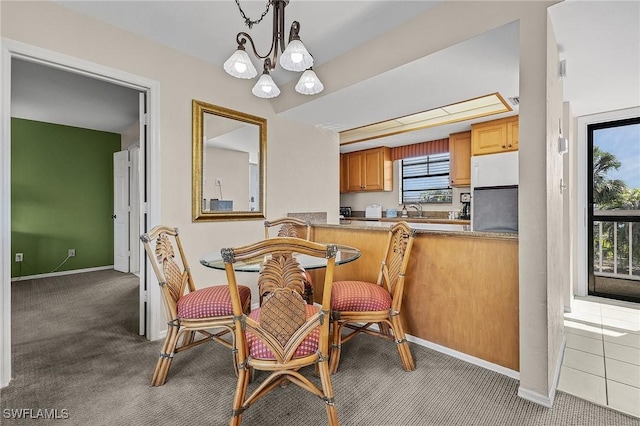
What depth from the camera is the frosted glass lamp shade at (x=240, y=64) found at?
1.72 metres

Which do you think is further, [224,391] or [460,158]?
[460,158]

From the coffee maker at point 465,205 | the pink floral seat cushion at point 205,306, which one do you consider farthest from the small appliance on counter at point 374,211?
the pink floral seat cushion at point 205,306

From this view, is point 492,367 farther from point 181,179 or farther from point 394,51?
point 181,179

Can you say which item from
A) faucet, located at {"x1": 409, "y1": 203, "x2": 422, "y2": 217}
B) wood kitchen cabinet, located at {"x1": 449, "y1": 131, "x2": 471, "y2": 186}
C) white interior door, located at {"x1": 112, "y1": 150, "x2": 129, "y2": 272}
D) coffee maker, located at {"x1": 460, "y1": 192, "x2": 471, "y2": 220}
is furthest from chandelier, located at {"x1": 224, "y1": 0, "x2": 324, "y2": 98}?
white interior door, located at {"x1": 112, "y1": 150, "x2": 129, "y2": 272}

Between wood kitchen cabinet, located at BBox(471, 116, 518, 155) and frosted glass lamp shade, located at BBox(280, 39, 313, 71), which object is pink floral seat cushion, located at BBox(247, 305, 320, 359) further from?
wood kitchen cabinet, located at BBox(471, 116, 518, 155)

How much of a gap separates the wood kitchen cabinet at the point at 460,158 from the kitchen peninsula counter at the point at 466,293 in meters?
2.44

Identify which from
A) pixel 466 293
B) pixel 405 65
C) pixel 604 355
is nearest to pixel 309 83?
pixel 405 65

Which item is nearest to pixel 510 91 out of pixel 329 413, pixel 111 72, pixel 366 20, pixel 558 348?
pixel 366 20

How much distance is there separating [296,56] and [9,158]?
75.4 inches

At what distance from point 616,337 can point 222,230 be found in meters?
3.55

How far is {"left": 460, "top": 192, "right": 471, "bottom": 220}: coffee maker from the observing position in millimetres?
4579

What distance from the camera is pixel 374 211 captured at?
5.79m

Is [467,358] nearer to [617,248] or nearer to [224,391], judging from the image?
[224,391]

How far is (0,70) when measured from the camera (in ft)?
5.92
